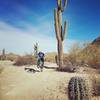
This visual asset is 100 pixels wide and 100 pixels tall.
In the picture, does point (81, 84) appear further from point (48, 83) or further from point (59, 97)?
point (48, 83)

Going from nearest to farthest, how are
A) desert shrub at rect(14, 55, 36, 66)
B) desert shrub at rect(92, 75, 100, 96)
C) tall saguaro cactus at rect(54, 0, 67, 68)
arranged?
desert shrub at rect(92, 75, 100, 96) < tall saguaro cactus at rect(54, 0, 67, 68) < desert shrub at rect(14, 55, 36, 66)

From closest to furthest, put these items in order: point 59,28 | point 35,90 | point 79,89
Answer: point 79,89 < point 35,90 < point 59,28

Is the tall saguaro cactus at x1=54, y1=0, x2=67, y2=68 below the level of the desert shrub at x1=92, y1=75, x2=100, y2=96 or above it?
above

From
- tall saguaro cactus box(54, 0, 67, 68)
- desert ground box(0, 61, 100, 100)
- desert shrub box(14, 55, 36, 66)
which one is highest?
tall saguaro cactus box(54, 0, 67, 68)

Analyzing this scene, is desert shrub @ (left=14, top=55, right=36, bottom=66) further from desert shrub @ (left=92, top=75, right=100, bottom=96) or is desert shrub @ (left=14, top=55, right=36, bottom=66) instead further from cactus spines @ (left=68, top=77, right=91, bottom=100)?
cactus spines @ (left=68, top=77, right=91, bottom=100)

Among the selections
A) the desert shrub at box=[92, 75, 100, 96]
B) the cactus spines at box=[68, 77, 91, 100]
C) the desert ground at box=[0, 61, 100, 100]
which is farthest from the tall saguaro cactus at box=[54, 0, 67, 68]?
the cactus spines at box=[68, 77, 91, 100]

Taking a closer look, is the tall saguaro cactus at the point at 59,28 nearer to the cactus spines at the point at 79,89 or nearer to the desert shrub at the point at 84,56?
the desert shrub at the point at 84,56

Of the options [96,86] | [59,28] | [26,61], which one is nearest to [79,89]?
[96,86]

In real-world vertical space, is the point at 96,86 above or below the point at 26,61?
below

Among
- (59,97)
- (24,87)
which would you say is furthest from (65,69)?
(59,97)

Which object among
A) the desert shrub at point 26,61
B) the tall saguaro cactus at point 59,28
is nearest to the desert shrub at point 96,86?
the tall saguaro cactus at point 59,28

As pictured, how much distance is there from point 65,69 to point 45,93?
639 centimetres

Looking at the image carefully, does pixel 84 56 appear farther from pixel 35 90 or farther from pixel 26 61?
pixel 35 90

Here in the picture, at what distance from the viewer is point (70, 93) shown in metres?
7.52
